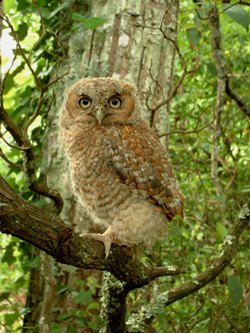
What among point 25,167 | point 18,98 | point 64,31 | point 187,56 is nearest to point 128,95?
point 25,167

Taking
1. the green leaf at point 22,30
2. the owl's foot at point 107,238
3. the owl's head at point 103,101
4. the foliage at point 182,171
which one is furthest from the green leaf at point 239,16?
the green leaf at point 22,30

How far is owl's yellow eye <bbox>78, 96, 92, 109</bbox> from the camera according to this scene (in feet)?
7.93

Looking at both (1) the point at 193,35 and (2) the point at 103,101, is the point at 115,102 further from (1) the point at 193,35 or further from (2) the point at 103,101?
(1) the point at 193,35

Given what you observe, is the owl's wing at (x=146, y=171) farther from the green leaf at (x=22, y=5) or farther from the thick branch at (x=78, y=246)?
the green leaf at (x=22, y=5)

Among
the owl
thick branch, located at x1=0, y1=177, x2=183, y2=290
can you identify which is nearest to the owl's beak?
the owl

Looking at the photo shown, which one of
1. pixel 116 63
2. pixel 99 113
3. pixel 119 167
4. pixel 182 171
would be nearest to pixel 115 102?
pixel 99 113

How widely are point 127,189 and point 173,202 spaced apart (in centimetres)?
22

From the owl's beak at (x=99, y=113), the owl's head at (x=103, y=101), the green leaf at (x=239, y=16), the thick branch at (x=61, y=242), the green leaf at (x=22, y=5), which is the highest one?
the green leaf at (x=22, y=5)

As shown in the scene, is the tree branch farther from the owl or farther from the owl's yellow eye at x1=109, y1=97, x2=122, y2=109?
the owl's yellow eye at x1=109, y1=97, x2=122, y2=109

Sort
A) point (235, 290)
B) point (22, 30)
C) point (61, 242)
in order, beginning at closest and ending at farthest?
1. point (61, 242)
2. point (235, 290)
3. point (22, 30)

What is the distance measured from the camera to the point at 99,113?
2346 millimetres

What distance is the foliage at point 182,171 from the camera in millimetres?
2604

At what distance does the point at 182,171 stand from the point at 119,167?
2.19 metres

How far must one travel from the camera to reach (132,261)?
1.96m
